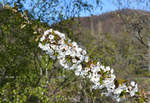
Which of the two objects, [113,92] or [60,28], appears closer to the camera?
[113,92]

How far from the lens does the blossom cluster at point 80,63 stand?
102 inches

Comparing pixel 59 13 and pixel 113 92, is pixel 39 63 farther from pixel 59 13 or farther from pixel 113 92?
pixel 113 92

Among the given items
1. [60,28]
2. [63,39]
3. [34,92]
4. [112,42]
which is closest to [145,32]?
[60,28]

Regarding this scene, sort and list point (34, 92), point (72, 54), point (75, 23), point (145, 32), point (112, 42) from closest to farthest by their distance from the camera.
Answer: point (72, 54)
point (34, 92)
point (75, 23)
point (145, 32)
point (112, 42)

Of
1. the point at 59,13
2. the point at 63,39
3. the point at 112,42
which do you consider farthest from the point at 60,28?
the point at 112,42

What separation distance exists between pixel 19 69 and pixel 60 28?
4.34 feet

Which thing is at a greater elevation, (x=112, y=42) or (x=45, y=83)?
(x=112, y=42)

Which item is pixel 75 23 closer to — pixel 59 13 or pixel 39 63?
pixel 59 13

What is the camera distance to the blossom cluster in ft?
8.51

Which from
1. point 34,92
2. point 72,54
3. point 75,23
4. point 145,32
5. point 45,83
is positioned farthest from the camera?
point 145,32

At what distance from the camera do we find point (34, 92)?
4.28 metres

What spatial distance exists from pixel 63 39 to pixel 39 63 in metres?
2.59

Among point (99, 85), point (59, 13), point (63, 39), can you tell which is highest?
point (59, 13)

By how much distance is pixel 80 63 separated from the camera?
2645 millimetres
